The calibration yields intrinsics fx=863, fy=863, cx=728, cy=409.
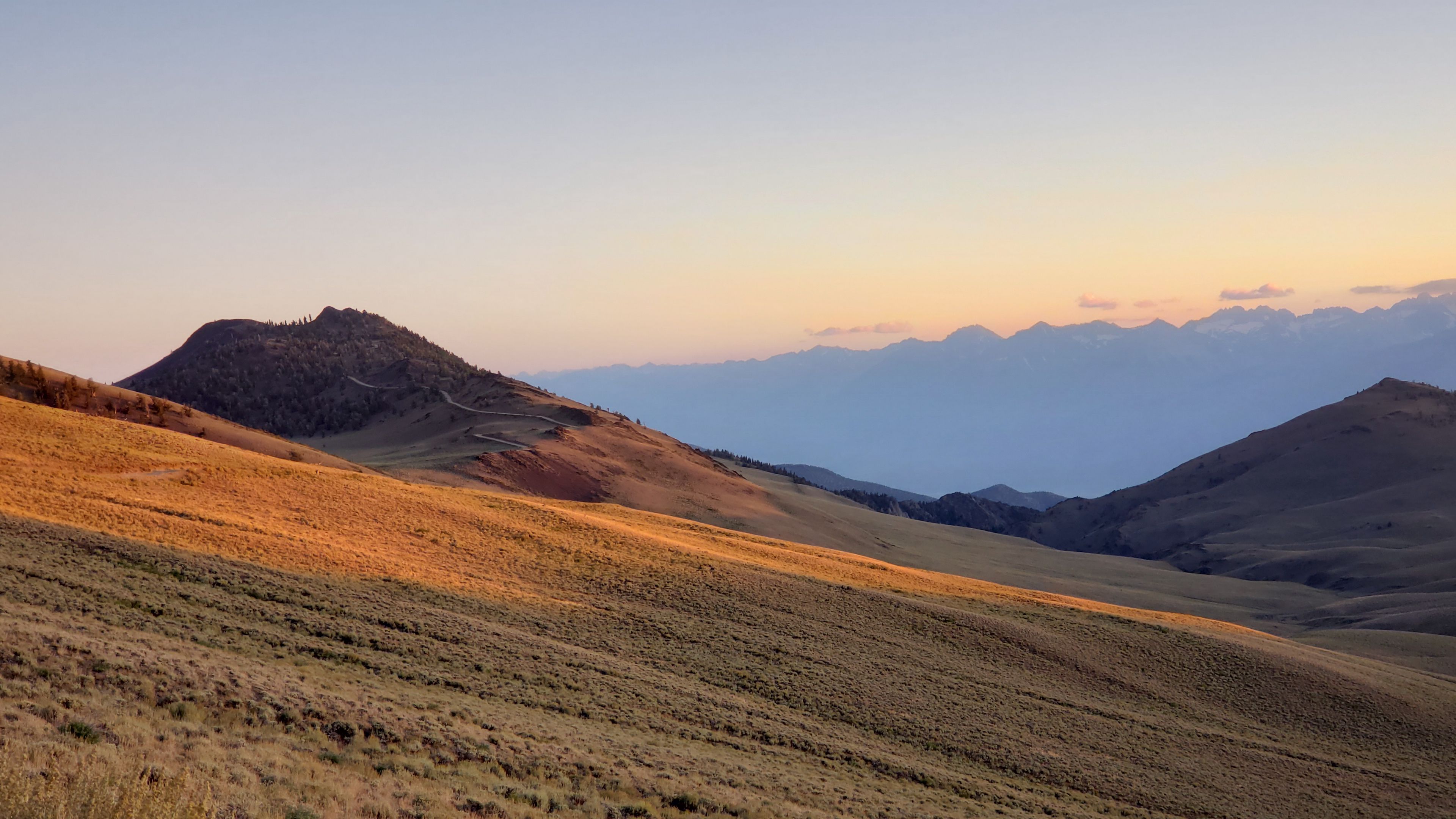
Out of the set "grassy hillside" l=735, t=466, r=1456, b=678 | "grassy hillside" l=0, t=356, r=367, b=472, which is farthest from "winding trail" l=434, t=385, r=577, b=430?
"grassy hillside" l=0, t=356, r=367, b=472

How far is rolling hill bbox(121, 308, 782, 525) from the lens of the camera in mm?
69062

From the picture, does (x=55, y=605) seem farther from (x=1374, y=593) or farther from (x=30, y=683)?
(x=1374, y=593)

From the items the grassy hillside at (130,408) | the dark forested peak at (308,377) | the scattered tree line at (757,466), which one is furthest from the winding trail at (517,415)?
the scattered tree line at (757,466)

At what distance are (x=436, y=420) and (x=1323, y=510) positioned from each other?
12149 centimetres

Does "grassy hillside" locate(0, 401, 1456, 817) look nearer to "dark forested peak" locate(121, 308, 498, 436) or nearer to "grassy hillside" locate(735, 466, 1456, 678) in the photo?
"grassy hillside" locate(735, 466, 1456, 678)

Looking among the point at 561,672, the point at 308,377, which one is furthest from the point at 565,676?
the point at 308,377

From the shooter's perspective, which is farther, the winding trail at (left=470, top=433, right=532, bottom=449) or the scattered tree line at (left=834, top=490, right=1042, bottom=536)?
the scattered tree line at (left=834, top=490, right=1042, bottom=536)

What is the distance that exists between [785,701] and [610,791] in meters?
9.75

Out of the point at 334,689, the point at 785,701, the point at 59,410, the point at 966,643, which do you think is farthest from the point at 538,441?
the point at 334,689

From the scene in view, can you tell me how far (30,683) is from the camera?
13141mm

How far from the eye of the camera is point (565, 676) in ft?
71.6

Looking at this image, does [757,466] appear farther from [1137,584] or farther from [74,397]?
[74,397]

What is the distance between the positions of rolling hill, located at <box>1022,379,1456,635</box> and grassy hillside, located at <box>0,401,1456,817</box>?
137ft

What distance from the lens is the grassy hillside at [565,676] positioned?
13828 mm
